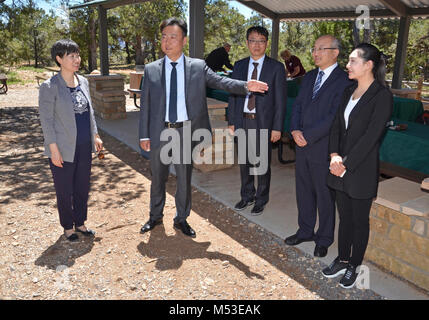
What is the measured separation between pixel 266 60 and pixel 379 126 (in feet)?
5.89

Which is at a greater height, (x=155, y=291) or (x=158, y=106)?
(x=158, y=106)

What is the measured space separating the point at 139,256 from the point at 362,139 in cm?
236

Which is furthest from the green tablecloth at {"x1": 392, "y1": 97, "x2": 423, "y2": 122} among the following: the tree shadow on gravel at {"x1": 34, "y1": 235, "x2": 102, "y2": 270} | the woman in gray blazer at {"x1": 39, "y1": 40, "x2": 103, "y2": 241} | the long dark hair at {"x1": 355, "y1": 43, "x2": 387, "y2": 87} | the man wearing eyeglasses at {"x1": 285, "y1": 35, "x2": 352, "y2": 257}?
the tree shadow on gravel at {"x1": 34, "y1": 235, "x2": 102, "y2": 270}

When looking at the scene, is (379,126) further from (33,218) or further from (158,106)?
(33,218)

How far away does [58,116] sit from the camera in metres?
3.51

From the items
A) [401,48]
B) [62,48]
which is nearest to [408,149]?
[62,48]

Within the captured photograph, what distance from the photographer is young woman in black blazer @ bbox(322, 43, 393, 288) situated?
110 inches

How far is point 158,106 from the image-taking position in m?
3.78

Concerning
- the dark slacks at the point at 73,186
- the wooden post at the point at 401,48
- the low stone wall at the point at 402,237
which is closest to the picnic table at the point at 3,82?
the dark slacks at the point at 73,186

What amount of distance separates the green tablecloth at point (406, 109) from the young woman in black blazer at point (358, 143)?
345cm

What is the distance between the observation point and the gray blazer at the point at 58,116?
3.43 meters

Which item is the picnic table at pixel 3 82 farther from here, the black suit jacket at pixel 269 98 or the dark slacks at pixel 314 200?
the dark slacks at pixel 314 200
